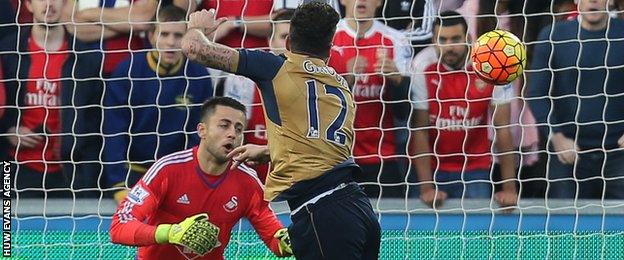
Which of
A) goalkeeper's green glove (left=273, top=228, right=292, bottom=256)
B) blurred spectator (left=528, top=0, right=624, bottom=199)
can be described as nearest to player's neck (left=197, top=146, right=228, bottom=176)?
goalkeeper's green glove (left=273, top=228, right=292, bottom=256)

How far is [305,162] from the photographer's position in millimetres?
5840

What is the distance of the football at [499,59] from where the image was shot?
713 cm

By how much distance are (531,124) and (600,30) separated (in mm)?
788

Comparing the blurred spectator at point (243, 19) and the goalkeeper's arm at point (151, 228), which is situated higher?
the blurred spectator at point (243, 19)

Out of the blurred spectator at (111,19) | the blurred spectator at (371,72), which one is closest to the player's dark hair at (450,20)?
the blurred spectator at (371,72)

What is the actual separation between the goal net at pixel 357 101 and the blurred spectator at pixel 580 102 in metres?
0.01

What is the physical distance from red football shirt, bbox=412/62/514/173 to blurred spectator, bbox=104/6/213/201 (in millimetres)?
1512

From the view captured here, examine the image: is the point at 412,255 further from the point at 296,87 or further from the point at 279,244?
the point at 296,87

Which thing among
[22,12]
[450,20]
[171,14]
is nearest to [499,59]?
[450,20]

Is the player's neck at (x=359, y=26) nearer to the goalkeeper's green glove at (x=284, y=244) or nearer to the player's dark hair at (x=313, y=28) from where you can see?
the goalkeeper's green glove at (x=284, y=244)

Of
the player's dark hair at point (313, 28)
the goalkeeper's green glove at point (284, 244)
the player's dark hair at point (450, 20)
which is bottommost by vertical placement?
the goalkeeper's green glove at point (284, 244)

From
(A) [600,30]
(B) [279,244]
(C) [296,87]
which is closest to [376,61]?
(A) [600,30]

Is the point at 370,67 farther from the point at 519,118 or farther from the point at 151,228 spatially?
the point at 151,228

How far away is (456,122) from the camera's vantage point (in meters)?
8.80
